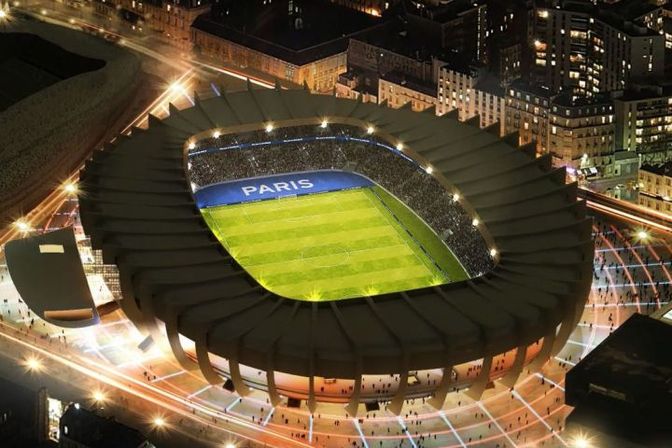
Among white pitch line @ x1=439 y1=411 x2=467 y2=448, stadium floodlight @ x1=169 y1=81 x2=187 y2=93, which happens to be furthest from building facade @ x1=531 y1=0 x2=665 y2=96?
white pitch line @ x1=439 y1=411 x2=467 y2=448

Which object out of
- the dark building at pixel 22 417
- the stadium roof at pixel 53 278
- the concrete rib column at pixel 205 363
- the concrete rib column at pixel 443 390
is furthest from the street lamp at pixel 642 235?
the dark building at pixel 22 417

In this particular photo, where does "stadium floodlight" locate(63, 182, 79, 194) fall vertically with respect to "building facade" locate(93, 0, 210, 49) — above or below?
below

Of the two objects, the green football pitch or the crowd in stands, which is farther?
the crowd in stands

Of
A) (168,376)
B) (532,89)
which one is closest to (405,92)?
(532,89)

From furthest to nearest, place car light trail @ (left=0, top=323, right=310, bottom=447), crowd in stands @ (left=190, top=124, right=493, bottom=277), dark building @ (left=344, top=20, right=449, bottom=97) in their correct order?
dark building @ (left=344, top=20, right=449, bottom=97) → crowd in stands @ (left=190, top=124, right=493, bottom=277) → car light trail @ (left=0, top=323, right=310, bottom=447)

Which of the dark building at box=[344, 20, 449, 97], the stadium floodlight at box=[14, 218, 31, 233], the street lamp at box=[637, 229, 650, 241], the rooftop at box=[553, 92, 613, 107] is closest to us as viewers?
the street lamp at box=[637, 229, 650, 241]

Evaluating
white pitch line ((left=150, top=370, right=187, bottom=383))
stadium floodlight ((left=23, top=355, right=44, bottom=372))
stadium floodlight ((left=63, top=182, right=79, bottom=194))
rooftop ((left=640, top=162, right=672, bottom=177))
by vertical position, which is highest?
rooftop ((left=640, top=162, right=672, bottom=177))

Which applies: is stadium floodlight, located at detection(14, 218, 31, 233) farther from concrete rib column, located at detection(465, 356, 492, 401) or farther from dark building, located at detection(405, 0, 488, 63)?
dark building, located at detection(405, 0, 488, 63)
